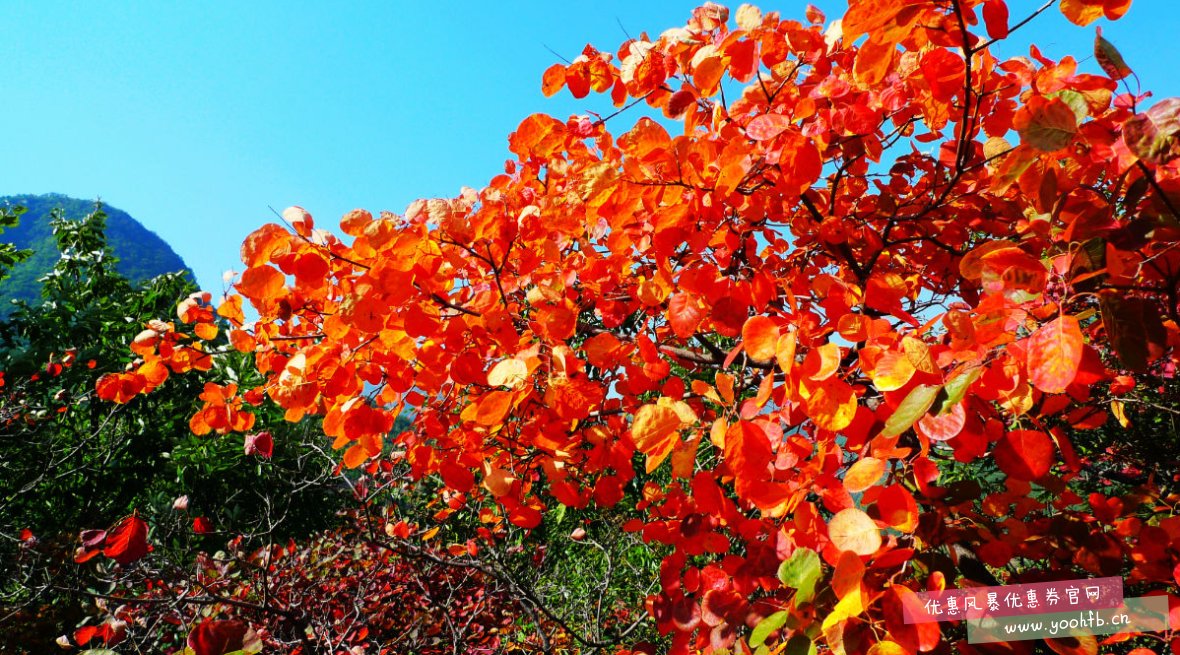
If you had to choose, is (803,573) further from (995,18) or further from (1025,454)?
(995,18)

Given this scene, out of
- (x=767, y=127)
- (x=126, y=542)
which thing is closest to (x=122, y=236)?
(x=126, y=542)

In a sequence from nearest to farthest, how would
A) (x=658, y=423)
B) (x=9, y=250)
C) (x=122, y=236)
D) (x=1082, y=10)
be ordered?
(x=1082, y=10), (x=658, y=423), (x=9, y=250), (x=122, y=236)

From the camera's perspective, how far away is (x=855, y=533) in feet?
2.67

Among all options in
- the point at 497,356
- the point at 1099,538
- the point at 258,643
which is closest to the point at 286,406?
the point at 497,356

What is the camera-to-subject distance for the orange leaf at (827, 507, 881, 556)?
79cm

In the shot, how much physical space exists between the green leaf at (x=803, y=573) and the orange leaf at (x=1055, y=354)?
16.1 inches

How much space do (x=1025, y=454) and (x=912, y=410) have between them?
34 centimetres

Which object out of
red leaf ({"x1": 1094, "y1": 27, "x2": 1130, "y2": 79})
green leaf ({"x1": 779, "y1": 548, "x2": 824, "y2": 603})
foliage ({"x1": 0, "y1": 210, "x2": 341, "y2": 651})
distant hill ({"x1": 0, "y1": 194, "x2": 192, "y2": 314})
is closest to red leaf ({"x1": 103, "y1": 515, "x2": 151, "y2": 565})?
green leaf ({"x1": 779, "y1": 548, "x2": 824, "y2": 603})

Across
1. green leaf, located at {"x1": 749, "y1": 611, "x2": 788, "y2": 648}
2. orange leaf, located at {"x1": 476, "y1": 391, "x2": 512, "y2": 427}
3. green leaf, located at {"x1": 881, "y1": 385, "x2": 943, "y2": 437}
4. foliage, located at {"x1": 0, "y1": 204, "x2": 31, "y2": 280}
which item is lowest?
green leaf, located at {"x1": 749, "y1": 611, "x2": 788, "y2": 648}

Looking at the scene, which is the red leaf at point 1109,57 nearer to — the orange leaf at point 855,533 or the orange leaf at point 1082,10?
the orange leaf at point 1082,10

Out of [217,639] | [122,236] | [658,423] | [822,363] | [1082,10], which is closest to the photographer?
[217,639]

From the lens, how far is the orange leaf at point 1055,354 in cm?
63

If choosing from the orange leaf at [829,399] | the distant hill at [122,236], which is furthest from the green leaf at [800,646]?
the distant hill at [122,236]

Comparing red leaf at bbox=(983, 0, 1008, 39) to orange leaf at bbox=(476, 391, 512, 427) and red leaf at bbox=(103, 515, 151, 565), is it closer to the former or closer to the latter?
orange leaf at bbox=(476, 391, 512, 427)
